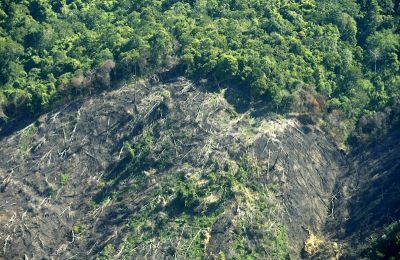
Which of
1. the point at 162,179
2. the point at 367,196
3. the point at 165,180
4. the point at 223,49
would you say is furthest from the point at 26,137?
the point at 367,196

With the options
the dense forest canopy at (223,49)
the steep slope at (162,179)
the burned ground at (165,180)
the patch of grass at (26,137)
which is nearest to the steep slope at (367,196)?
the burned ground at (165,180)

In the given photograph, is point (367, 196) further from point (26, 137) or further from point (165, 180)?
point (26, 137)

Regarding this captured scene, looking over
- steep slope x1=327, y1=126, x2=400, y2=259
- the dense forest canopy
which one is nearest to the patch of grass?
the dense forest canopy

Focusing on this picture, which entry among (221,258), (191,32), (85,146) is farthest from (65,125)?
(221,258)

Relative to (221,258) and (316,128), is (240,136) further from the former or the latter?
(221,258)

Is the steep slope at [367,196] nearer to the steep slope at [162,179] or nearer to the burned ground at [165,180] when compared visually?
the burned ground at [165,180]

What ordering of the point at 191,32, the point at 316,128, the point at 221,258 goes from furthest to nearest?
the point at 191,32, the point at 316,128, the point at 221,258

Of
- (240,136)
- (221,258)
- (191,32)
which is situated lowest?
(221,258)
